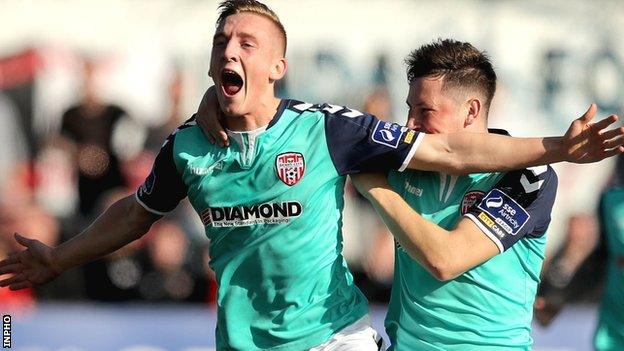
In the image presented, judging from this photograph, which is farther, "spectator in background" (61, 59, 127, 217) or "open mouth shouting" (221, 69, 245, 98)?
"spectator in background" (61, 59, 127, 217)

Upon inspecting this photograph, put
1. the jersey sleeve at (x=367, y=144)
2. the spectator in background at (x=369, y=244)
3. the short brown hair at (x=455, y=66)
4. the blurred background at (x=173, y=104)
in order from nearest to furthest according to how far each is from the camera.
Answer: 1. the jersey sleeve at (x=367, y=144)
2. the short brown hair at (x=455, y=66)
3. the blurred background at (x=173, y=104)
4. the spectator in background at (x=369, y=244)

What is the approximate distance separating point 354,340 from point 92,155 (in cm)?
719

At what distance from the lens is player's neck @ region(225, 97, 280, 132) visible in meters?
5.82

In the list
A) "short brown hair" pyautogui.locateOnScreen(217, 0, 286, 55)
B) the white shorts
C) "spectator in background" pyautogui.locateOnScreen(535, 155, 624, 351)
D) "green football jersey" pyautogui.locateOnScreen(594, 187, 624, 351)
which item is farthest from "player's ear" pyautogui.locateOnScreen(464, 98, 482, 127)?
"green football jersey" pyautogui.locateOnScreen(594, 187, 624, 351)

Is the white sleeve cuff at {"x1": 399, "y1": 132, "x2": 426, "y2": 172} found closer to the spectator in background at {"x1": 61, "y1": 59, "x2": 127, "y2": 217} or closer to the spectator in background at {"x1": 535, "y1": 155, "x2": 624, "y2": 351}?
the spectator in background at {"x1": 535, "y1": 155, "x2": 624, "y2": 351}

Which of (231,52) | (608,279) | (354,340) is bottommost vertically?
(608,279)

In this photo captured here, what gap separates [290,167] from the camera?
5.72 m

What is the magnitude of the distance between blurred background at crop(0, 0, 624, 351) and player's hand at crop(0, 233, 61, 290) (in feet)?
17.4

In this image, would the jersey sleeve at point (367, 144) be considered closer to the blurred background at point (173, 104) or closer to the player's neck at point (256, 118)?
the player's neck at point (256, 118)

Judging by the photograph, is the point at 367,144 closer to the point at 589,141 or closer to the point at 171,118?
the point at 589,141

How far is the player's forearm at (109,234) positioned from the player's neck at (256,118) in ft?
2.25

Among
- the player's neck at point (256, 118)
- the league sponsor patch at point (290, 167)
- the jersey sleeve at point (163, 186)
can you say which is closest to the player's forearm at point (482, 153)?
the league sponsor patch at point (290, 167)

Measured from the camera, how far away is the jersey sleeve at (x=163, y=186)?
6.00 metres

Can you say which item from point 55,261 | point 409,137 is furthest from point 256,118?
point 55,261
